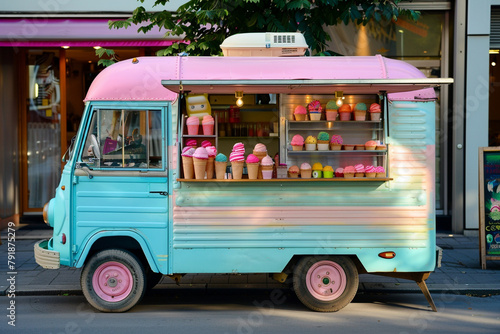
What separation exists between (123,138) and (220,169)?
1198 millimetres

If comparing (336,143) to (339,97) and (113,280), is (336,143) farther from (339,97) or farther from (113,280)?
(113,280)

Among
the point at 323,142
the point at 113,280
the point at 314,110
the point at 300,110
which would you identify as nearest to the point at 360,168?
the point at 323,142

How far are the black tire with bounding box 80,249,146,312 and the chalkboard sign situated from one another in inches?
206

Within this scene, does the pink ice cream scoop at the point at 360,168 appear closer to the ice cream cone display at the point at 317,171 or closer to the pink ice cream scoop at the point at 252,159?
the ice cream cone display at the point at 317,171

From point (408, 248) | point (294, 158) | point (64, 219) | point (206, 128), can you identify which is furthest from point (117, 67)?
point (408, 248)

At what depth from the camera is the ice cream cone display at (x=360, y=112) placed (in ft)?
24.3

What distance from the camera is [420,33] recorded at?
12773 millimetres

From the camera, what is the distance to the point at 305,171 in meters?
7.23

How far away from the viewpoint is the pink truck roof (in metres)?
7.14

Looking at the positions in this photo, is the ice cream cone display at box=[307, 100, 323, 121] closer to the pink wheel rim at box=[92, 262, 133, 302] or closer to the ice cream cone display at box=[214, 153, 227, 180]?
the ice cream cone display at box=[214, 153, 227, 180]

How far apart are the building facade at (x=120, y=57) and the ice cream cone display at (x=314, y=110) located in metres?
5.15

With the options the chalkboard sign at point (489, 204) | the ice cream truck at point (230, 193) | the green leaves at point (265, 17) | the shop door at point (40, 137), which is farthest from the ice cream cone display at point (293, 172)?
the shop door at point (40, 137)

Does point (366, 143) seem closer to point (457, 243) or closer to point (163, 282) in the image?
point (163, 282)

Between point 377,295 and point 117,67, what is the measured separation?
14.8 feet
